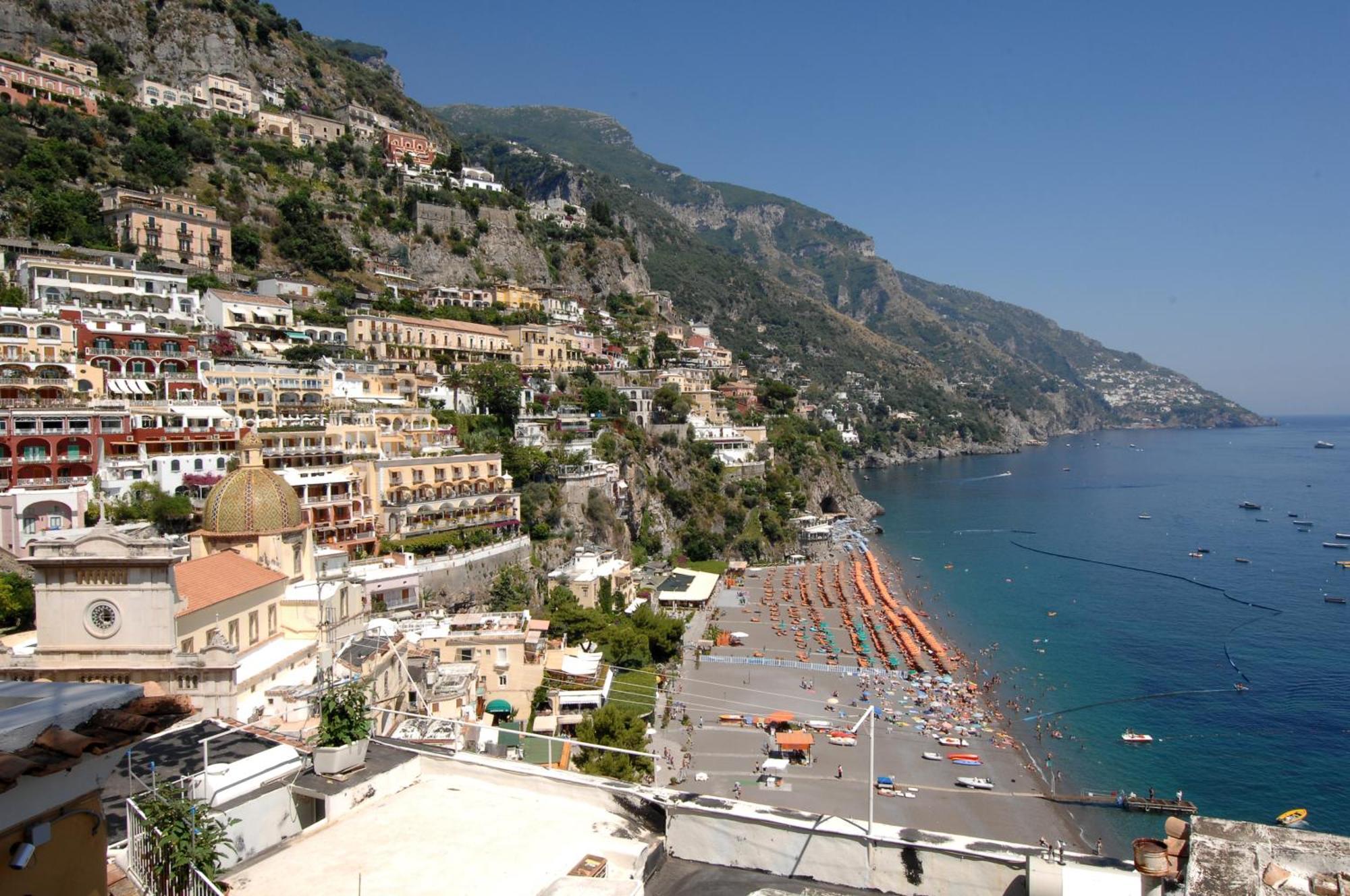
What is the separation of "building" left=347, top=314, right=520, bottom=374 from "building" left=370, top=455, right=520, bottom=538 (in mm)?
12794

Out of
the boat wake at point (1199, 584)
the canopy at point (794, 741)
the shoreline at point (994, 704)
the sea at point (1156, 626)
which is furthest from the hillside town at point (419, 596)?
the boat wake at point (1199, 584)

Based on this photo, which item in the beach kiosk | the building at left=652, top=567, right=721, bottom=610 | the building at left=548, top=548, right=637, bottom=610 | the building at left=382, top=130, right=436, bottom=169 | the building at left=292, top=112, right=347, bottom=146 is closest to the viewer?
the beach kiosk

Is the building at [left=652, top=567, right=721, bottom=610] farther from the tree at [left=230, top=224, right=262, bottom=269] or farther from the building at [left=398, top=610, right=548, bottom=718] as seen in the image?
the tree at [left=230, top=224, right=262, bottom=269]

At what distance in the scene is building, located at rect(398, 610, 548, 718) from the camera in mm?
22609

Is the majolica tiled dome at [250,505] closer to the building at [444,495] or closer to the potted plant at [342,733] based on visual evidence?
the building at [444,495]

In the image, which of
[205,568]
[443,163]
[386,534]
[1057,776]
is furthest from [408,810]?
[443,163]

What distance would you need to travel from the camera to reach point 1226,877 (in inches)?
174

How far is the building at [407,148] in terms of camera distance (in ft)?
249

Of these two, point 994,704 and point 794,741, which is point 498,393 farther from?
point 994,704

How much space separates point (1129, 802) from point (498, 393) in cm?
3392

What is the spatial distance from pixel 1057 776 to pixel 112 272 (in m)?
45.9

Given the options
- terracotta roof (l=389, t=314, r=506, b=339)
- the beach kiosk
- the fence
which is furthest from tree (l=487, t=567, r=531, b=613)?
the fence

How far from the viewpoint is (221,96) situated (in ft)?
217

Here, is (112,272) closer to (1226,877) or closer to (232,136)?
(232,136)
